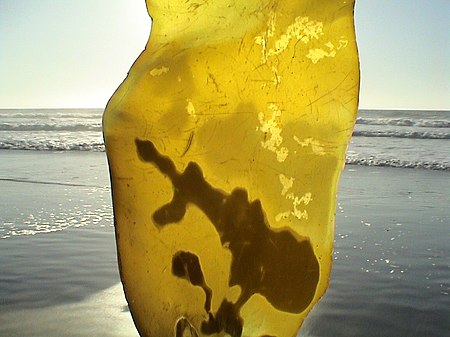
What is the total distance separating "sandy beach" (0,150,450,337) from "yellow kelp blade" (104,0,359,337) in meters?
0.80

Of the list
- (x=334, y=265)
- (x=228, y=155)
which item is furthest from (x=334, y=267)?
(x=228, y=155)

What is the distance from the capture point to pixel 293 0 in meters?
1.29

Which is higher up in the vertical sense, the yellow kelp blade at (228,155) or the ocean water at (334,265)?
the yellow kelp blade at (228,155)

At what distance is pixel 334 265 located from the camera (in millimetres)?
2953

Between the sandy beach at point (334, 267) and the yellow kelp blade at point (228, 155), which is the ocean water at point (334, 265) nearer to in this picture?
the sandy beach at point (334, 267)

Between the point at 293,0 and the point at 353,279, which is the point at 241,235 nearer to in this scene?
the point at 293,0

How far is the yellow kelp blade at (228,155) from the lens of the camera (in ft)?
4.22

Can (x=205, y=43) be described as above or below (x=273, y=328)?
above

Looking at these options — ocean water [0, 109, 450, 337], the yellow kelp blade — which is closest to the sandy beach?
ocean water [0, 109, 450, 337]

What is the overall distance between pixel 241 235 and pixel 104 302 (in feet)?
4.08

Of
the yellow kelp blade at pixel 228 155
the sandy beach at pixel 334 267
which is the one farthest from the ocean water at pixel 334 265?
the yellow kelp blade at pixel 228 155

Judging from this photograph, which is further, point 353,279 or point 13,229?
point 13,229

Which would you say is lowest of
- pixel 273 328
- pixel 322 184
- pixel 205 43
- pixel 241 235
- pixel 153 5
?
pixel 273 328

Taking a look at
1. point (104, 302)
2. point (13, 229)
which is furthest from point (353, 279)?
point (13, 229)
